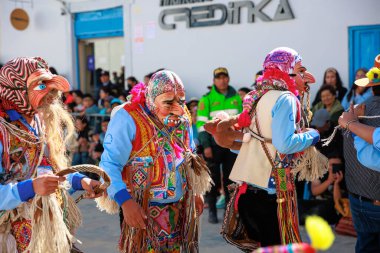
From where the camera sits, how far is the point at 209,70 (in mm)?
10508

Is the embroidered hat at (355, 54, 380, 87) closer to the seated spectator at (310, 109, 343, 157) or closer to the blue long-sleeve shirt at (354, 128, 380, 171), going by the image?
the blue long-sleeve shirt at (354, 128, 380, 171)

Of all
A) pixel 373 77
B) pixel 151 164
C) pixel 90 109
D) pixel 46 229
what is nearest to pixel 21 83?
pixel 46 229

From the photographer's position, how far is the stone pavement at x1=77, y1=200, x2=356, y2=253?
18.6 ft

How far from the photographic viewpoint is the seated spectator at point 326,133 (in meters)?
6.24

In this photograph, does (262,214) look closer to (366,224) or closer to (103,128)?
(366,224)

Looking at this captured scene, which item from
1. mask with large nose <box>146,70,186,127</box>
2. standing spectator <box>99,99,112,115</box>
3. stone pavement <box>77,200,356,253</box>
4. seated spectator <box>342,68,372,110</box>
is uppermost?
mask with large nose <box>146,70,186,127</box>

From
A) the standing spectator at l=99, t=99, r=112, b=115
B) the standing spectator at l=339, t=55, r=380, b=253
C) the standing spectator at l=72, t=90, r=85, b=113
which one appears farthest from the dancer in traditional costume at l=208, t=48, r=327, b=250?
the standing spectator at l=72, t=90, r=85, b=113

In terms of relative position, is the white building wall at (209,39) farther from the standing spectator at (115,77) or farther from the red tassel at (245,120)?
the red tassel at (245,120)

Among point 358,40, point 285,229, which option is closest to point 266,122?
point 285,229

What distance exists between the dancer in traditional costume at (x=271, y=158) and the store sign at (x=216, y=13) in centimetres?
578

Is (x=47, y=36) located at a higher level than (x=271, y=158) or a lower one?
higher

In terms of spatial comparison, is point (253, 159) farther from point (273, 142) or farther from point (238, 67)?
point (238, 67)

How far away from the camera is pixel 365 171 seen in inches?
142

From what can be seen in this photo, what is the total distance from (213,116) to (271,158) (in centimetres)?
345
